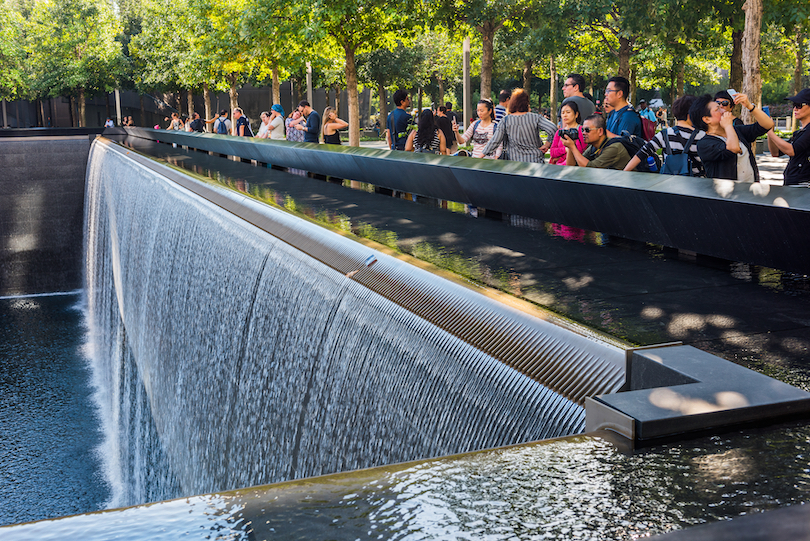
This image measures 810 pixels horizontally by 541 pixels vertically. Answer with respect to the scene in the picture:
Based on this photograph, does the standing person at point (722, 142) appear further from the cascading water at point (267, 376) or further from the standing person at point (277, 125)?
the standing person at point (277, 125)

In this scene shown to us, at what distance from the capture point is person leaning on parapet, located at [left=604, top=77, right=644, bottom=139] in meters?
6.03

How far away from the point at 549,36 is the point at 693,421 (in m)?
18.4

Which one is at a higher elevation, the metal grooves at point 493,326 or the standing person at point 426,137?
the standing person at point 426,137

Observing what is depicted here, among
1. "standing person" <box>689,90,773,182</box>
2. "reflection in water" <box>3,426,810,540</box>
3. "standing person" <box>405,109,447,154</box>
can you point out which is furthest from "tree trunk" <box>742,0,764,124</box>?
"reflection in water" <box>3,426,810,540</box>

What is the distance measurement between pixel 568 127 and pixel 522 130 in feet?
1.46

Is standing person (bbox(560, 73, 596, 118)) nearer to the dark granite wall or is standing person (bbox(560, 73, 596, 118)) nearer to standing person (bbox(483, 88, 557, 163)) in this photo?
standing person (bbox(483, 88, 557, 163))

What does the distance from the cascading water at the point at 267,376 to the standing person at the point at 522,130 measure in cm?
255

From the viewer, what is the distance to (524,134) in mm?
6820

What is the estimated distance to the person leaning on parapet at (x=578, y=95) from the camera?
6.45 meters

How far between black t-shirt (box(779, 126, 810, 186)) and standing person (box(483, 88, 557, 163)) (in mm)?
1935

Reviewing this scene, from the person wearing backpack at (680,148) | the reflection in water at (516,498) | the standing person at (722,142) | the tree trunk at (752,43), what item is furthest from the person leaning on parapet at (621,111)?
the tree trunk at (752,43)

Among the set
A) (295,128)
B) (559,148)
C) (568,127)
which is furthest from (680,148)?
(295,128)

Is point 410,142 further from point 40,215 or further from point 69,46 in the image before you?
point 69,46

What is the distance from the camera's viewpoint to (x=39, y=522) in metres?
1.44
